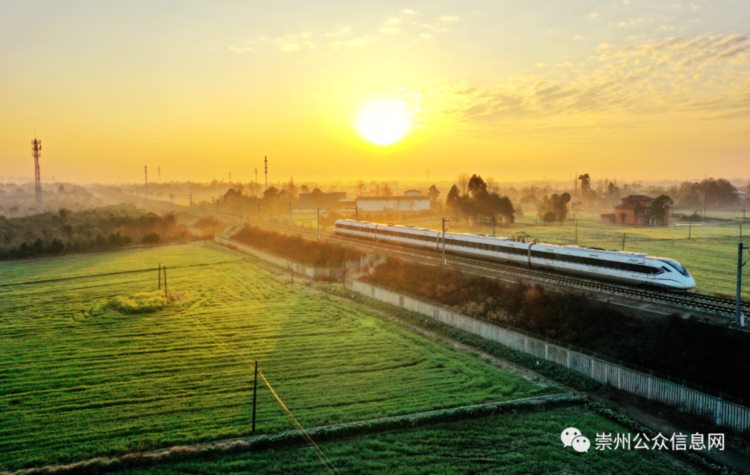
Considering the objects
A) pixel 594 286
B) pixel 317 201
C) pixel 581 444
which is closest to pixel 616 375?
pixel 581 444

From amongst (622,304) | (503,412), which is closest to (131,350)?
(503,412)

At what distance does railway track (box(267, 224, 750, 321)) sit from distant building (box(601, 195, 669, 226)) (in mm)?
59479

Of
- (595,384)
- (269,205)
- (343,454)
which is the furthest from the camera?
(269,205)

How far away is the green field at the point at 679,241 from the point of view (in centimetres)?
4975

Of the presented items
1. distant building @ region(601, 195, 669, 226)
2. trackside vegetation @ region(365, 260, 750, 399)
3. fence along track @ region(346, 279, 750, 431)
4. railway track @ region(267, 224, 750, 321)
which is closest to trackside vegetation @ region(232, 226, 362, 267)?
railway track @ region(267, 224, 750, 321)

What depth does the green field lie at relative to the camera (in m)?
49.8

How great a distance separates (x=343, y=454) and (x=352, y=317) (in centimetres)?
2101

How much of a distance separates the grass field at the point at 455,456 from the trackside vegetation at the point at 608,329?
18.9 ft

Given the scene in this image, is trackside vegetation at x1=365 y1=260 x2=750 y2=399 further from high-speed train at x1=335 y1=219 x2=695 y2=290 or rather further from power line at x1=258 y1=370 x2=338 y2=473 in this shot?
power line at x1=258 y1=370 x2=338 y2=473

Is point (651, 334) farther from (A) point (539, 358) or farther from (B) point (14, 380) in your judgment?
(B) point (14, 380)

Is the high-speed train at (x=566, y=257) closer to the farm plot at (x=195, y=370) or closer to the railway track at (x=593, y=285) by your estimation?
the railway track at (x=593, y=285)

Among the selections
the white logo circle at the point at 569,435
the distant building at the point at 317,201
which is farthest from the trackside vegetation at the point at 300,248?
the distant building at the point at 317,201

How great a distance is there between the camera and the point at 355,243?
69.8m

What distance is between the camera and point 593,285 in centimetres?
3738
